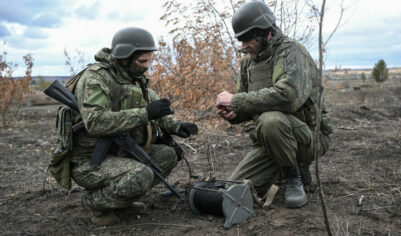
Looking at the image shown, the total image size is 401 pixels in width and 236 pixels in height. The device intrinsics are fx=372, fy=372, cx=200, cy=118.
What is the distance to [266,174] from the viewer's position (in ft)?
12.1

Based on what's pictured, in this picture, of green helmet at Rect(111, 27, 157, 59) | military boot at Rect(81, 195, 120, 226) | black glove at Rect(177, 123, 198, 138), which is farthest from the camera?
black glove at Rect(177, 123, 198, 138)

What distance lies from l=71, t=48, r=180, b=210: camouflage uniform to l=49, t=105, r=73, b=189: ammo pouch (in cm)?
7

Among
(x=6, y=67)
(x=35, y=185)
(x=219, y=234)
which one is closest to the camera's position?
(x=219, y=234)

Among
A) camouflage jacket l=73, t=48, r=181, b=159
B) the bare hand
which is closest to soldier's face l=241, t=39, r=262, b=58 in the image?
the bare hand

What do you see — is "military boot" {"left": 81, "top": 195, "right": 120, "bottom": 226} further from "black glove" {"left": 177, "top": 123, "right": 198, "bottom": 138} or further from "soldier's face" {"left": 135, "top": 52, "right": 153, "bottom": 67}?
"soldier's face" {"left": 135, "top": 52, "right": 153, "bottom": 67}

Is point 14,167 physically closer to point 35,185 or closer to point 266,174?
point 35,185

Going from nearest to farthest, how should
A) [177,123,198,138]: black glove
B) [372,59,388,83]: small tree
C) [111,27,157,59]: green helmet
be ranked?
[111,27,157,59]: green helmet
[177,123,198,138]: black glove
[372,59,388,83]: small tree

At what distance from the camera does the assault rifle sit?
3.06 meters

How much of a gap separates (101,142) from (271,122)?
145cm

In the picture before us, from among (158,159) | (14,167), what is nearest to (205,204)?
(158,159)

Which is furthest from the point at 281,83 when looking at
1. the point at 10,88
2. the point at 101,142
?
the point at 10,88

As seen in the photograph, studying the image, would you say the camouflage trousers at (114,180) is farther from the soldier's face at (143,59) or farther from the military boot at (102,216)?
the soldier's face at (143,59)

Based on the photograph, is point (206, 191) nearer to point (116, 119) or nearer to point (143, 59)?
point (116, 119)

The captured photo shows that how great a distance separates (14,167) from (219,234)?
4019 mm
